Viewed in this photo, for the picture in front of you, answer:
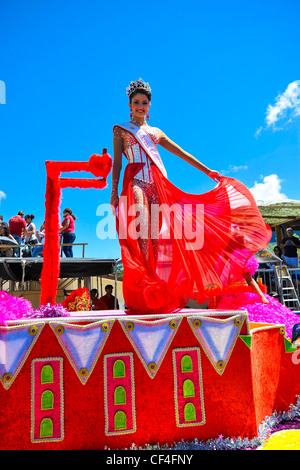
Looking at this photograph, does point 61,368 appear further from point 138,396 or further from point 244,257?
point 244,257

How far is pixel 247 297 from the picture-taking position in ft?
12.2

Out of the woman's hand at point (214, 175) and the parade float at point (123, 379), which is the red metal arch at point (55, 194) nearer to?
the parade float at point (123, 379)

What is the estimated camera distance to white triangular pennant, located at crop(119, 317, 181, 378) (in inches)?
86.4

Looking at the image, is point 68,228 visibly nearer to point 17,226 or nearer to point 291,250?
point 17,226

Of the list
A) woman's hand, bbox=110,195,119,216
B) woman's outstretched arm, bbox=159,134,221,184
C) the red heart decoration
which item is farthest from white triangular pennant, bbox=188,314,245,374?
the red heart decoration

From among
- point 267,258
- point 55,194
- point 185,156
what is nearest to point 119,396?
point 55,194

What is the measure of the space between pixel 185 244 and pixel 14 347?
140 centimetres

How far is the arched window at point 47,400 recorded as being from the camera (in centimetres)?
202

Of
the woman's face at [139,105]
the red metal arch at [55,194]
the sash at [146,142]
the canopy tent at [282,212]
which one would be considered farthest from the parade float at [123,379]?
the canopy tent at [282,212]

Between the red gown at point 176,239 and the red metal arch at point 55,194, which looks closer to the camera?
the red gown at point 176,239

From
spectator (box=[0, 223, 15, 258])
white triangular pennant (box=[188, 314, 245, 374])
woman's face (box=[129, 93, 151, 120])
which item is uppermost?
woman's face (box=[129, 93, 151, 120])

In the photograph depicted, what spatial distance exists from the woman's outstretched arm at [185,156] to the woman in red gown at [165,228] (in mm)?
122

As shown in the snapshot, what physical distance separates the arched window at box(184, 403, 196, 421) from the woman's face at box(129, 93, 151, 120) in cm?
229

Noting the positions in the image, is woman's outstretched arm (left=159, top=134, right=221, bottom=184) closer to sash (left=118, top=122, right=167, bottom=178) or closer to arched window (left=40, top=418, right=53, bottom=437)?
sash (left=118, top=122, right=167, bottom=178)
